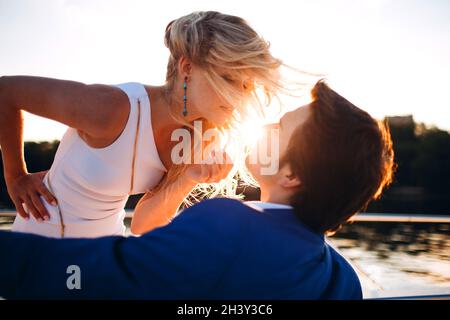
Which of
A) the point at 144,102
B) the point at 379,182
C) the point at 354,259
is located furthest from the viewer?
the point at 354,259

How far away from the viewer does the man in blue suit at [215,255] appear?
0.98 meters

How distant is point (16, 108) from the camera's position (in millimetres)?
1712

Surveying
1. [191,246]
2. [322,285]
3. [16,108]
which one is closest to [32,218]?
[16,108]

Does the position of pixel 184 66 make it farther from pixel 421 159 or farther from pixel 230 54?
pixel 421 159

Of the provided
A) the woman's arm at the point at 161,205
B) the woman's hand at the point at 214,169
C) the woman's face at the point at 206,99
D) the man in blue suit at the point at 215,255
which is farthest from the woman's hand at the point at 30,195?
the man in blue suit at the point at 215,255

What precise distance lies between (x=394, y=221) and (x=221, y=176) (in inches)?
73.2

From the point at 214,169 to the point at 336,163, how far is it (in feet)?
2.20

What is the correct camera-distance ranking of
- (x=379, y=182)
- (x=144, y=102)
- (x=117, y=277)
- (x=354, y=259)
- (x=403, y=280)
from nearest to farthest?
(x=117, y=277)
(x=379, y=182)
(x=144, y=102)
(x=403, y=280)
(x=354, y=259)

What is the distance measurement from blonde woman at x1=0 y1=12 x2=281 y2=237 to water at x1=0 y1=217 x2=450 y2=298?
0.83 m

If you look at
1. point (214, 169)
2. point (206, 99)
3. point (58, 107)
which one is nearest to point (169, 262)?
point (214, 169)

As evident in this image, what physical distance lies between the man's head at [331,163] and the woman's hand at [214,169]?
1.42 feet

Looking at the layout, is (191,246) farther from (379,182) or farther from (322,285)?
(379,182)

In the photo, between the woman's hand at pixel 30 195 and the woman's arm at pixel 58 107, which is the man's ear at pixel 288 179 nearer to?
the woman's arm at pixel 58 107
